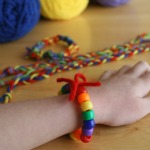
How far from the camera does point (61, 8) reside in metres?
0.76

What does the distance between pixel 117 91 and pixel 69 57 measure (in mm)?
188

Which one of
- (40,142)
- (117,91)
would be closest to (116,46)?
(117,91)

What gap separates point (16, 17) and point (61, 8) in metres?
0.15

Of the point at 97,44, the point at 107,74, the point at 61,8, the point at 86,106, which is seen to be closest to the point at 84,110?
the point at 86,106

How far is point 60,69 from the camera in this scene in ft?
1.95

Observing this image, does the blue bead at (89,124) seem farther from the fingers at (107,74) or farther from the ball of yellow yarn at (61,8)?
the ball of yellow yarn at (61,8)

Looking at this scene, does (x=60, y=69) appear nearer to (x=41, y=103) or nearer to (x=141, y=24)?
(x=41, y=103)

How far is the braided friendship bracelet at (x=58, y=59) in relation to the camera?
0.57 meters

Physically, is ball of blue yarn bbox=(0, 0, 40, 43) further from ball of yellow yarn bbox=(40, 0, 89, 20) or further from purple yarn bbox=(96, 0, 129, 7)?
purple yarn bbox=(96, 0, 129, 7)

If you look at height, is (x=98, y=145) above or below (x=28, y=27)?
below

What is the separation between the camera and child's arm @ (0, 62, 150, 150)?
416mm

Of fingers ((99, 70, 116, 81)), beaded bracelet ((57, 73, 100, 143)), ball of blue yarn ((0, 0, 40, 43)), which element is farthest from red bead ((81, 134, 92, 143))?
ball of blue yarn ((0, 0, 40, 43))

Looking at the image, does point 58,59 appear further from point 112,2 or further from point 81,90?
point 112,2

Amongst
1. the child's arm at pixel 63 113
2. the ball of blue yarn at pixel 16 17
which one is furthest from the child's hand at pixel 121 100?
the ball of blue yarn at pixel 16 17
